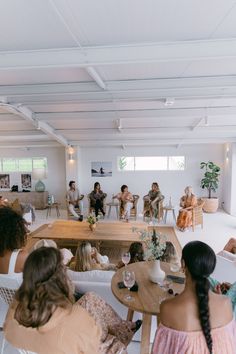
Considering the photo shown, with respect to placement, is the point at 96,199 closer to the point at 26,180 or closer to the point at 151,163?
the point at 151,163

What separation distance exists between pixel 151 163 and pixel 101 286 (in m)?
7.11

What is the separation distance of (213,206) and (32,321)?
7885 mm

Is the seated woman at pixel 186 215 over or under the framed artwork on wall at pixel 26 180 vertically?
under

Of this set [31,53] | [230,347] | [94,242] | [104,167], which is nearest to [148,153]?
[104,167]

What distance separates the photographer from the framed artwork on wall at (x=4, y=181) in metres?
9.71

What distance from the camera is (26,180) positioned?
967 centimetres

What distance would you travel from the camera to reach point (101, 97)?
13.5 feet

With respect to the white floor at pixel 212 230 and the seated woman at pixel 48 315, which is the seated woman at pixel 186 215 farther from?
the seated woman at pixel 48 315

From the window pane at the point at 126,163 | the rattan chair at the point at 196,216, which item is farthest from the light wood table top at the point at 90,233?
the window pane at the point at 126,163

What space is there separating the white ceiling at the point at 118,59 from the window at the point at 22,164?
3.42m

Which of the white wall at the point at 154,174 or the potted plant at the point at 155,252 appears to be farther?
the white wall at the point at 154,174

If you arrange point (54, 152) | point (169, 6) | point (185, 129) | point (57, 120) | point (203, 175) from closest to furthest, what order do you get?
point (169, 6)
point (57, 120)
point (185, 129)
point (203, 175)
point (54, 152)

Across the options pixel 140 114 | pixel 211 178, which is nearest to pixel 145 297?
pixel 140 114

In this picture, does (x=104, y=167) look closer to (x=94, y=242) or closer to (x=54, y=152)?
(x=54, y=152)
